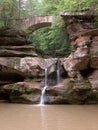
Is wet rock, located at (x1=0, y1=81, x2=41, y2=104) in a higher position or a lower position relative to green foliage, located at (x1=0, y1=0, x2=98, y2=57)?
lower

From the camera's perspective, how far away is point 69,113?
12.2 metres

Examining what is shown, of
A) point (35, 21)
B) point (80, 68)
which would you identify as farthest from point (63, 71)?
point (35, 21)

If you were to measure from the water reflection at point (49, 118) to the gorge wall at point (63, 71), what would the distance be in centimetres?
106

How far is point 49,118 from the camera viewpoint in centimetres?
1113

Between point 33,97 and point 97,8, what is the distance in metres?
5.87

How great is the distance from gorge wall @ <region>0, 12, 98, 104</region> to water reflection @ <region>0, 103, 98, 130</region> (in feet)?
3.48

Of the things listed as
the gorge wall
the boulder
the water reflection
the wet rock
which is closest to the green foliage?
the gorge wall

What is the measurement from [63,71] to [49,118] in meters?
6.43

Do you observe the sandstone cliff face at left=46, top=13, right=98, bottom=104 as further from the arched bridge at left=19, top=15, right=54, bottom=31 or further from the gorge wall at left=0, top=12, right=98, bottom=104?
the arched bridge at left=19, top=15, right=54, bottom=31

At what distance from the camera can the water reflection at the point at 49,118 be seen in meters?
9.53

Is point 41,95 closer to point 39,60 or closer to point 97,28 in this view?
point 39,60

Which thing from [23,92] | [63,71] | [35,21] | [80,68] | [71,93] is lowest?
[23,92]

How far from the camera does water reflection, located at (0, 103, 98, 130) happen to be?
953cm

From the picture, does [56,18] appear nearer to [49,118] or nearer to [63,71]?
[63,71]
